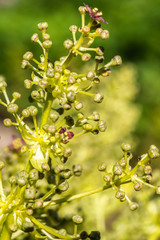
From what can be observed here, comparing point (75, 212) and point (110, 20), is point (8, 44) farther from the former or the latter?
point (75, 212)

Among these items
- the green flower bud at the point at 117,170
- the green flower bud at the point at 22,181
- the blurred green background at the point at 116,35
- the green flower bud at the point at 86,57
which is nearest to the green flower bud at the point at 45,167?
the green flower bud at the point at 22,181

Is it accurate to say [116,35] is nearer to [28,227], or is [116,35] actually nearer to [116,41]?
[116,41]

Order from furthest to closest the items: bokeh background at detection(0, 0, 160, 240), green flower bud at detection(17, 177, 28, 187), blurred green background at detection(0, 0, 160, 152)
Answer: blurred green background at detection(0, 0, 160, 152)
bokeh background at detection(0, 0, 160, 240)
green flower bud at detection(17, 177, 28, 187)

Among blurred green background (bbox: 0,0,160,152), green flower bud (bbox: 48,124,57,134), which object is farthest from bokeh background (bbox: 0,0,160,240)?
green flower bud (bbox: 48,124,57,134)

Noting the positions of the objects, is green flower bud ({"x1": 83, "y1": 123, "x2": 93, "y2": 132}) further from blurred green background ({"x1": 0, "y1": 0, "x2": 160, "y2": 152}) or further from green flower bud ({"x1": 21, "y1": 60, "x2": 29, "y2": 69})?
blurred green background ({"x1": 0, "y1": 0, "x2": 160, "y2": 152})

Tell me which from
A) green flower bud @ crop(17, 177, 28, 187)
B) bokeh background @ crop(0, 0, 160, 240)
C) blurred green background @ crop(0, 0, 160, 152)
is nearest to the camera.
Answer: green flower bud @ crop(17, 177, 28, 187)

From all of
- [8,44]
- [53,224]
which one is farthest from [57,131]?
[8,44]

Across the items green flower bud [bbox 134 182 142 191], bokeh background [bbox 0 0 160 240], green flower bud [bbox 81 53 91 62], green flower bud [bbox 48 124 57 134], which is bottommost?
bokeh background [bbox 0 0 160 240]

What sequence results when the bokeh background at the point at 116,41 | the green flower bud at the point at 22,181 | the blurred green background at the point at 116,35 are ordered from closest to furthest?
the green flower bud at the point at 22,181 < the bokeh background at the point at 116,41 < the blurred green background at the point at 116,35

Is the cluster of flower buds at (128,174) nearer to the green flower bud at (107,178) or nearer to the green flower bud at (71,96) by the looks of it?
the green flower bud at (107,178)

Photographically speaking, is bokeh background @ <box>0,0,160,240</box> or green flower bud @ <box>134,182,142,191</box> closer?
green flower bud @ <box>134,182,142,191</box>
